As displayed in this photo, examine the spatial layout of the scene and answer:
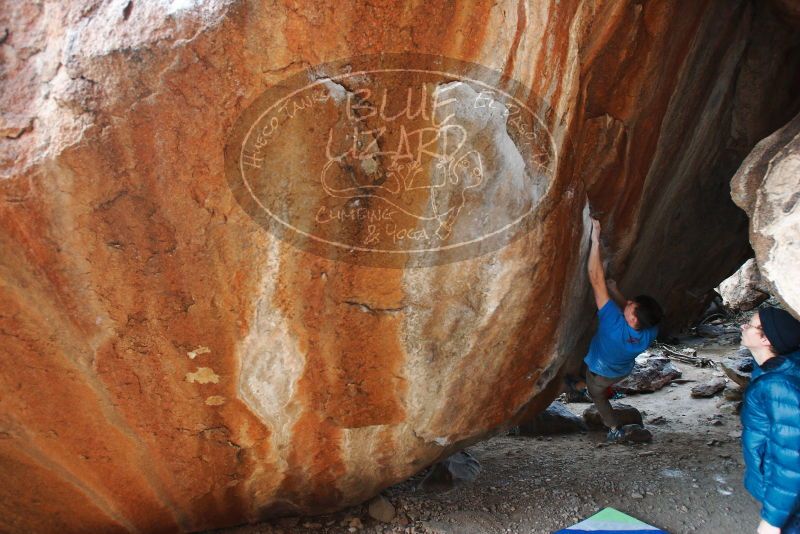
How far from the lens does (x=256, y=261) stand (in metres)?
2.60

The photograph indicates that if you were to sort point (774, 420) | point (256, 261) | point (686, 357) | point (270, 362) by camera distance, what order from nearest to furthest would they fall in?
point (256, 261) < point (774, 420) < point (270, 362) < point (686, 357)

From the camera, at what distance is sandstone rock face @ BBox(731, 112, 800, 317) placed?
2578mm

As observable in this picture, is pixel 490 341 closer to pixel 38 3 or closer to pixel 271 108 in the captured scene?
pixel 271 108

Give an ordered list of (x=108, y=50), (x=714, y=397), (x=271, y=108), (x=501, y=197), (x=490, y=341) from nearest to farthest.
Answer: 1. (x=108, y=50)
2. (x=271, y=108)
3. (x=501, y=197)
4. (x=490, y=341)
5. (x=714, y=397)

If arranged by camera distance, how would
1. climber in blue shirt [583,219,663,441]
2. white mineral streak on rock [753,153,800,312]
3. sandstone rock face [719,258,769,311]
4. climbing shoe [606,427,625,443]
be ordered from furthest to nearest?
sandstone rock face [719,258,769,311], climbing shoe [606,427,625,443], climber in blue shirt [583,219,663,441], white mineral streak on rock [753,153,800,312]

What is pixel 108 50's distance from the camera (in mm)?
2225

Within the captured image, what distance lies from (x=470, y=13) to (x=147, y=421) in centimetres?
219

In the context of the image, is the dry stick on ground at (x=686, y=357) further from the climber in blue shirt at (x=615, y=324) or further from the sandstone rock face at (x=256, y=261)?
the sandstone rock face at (x=256, y=261)

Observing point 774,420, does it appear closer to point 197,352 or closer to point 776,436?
point 776,436

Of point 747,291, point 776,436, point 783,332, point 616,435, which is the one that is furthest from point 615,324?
point 747,291

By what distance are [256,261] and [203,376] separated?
60 centimetres

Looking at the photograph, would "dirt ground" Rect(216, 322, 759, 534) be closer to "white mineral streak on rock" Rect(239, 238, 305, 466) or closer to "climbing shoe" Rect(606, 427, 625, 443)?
"climbing shoe" Rect(606, 427, 625, 443)

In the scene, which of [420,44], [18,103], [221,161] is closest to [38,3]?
[18,103]

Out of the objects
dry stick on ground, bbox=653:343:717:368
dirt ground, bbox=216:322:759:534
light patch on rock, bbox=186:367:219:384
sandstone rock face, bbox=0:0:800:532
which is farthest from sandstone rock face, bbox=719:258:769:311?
light patch on rock, bbox=186:367:219:384
